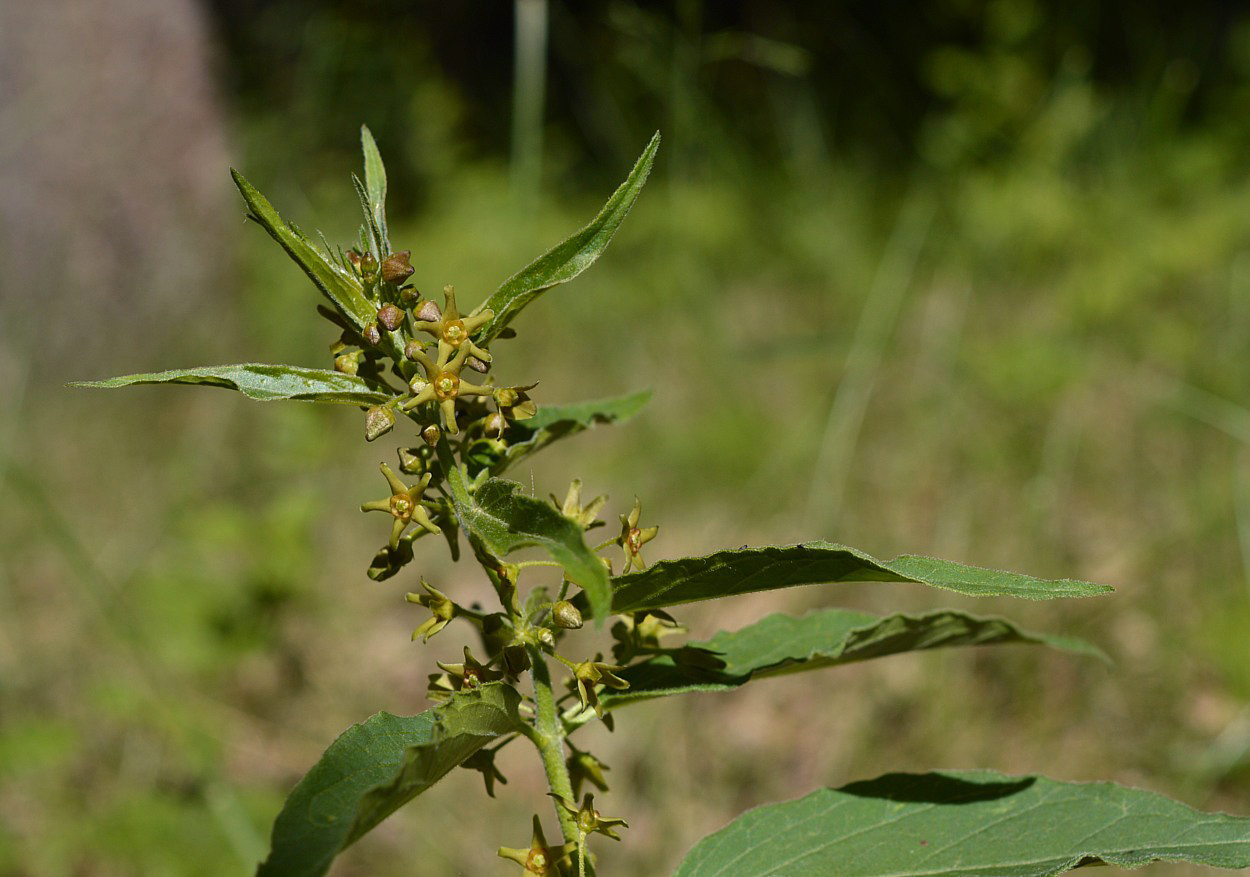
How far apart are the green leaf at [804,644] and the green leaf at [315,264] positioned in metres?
0.41

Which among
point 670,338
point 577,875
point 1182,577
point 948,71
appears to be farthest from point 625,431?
point 577,875

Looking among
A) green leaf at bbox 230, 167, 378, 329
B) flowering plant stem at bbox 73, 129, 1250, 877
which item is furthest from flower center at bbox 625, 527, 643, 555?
green leaf at bbox 230, 167, 378, 329

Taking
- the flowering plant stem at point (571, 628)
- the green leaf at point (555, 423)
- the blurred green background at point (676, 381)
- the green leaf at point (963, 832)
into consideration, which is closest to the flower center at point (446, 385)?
the flowering plant stem at point (571, 628)

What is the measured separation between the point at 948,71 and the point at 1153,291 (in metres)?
1.79

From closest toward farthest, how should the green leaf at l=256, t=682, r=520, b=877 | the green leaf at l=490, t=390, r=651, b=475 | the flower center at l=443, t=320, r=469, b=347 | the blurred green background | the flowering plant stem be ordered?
the green leaf at l=256, t=682, r=520, b=877
the flowering plant stem
the flower center at l=443, t=320, r=469, b=347
the green leaf at l=490, t=390, r=651, b=475
the blurred green background

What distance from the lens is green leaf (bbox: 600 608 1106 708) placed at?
38.9 inches

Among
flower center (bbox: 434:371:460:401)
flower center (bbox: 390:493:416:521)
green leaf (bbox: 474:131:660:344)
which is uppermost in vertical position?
green leaf (bbox: 474:131:660:344)

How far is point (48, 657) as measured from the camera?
11.4 ft

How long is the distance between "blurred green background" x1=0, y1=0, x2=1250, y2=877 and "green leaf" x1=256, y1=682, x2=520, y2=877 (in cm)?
70

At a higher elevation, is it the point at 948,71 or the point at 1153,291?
the point at 948,71

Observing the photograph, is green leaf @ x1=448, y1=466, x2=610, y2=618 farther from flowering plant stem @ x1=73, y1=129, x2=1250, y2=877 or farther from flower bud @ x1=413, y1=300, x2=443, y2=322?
flower bud @ x1=413, y1=300, x2=443, y2=322

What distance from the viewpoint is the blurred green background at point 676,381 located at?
272 cm

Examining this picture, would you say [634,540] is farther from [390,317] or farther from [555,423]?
[390,317]

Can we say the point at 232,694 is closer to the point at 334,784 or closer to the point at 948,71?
the point at 334,784
